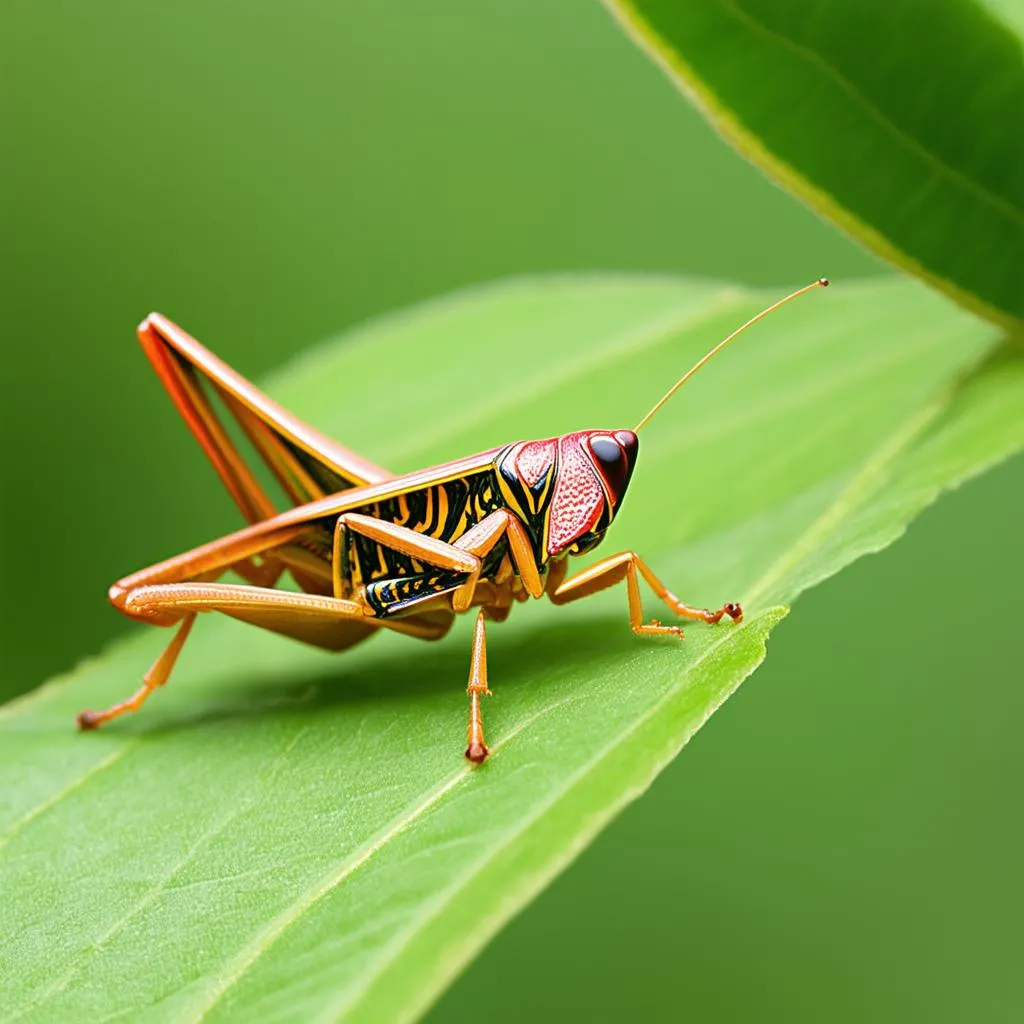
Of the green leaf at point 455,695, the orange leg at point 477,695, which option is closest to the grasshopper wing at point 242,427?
the green leaf at point 455,695

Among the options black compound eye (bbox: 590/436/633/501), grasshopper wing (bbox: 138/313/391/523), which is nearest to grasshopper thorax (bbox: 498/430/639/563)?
black compound eye (bbox: 590/436/633/501)

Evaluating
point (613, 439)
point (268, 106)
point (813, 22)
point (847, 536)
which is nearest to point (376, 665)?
point (613, 439)

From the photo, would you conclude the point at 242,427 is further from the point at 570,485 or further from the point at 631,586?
the point at 631,586

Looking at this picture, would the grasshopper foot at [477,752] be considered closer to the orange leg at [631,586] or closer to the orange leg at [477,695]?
the orange leg at [477,695]

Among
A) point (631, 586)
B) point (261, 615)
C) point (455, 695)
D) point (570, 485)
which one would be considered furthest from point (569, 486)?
point (261, 615)

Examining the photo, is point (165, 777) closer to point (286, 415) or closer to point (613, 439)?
point (286, 415)

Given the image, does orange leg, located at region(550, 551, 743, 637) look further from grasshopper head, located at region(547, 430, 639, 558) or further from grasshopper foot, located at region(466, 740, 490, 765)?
grasshopper foot, located at region(466, 740, 490, 765)
